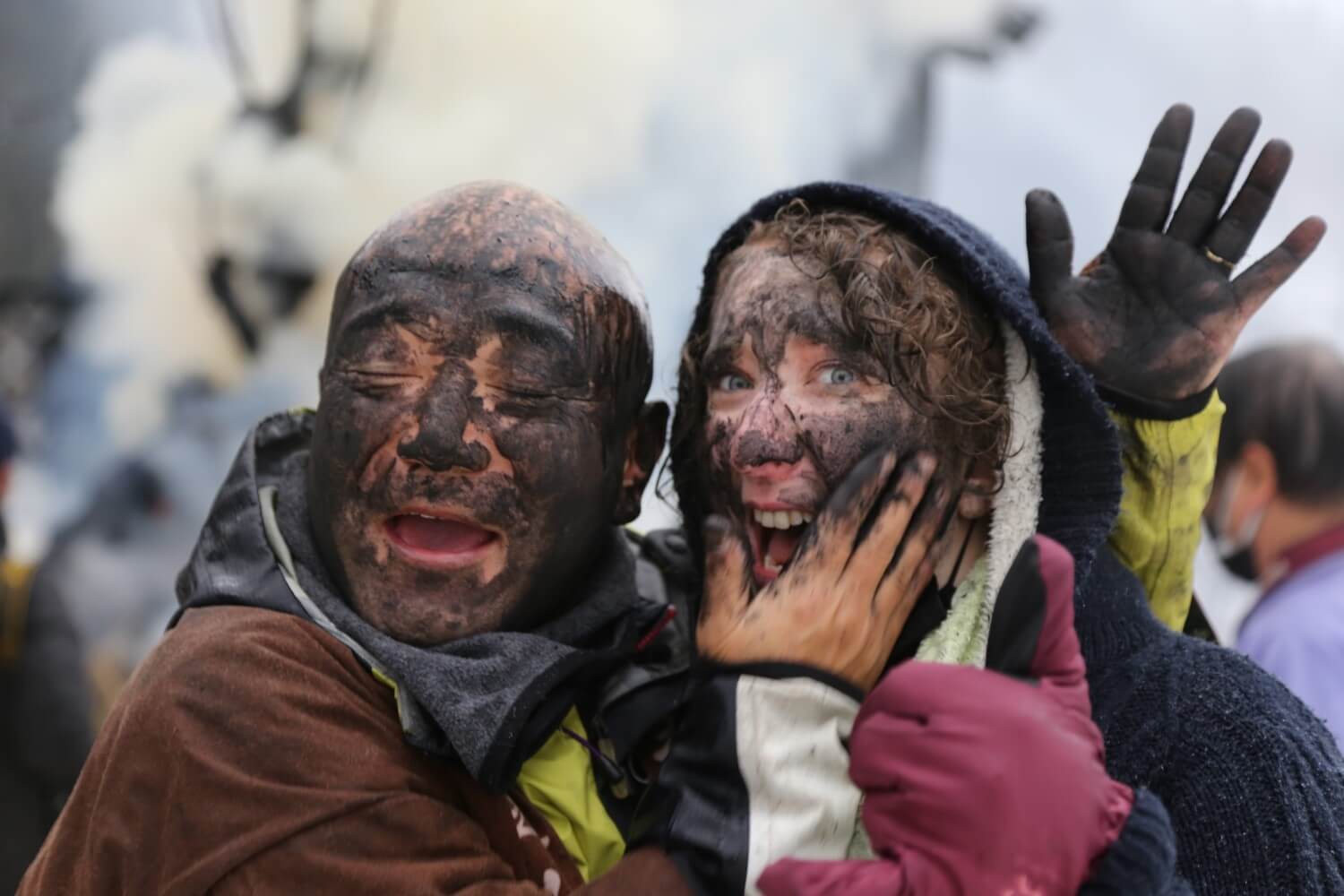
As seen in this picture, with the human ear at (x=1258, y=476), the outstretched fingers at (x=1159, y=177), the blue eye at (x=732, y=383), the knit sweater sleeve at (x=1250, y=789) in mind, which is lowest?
the human ear at (x=1258, y=476)

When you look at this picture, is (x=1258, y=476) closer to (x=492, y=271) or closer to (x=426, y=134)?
(x=492, y=271)

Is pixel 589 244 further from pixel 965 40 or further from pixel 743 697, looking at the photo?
pixel 965 40

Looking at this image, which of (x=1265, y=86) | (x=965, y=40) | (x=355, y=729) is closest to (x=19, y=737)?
(x=355, y=729)

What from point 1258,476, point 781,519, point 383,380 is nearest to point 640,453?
point 781,519

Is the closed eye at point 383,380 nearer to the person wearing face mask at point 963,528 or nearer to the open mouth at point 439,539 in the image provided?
the open mouth at point 439,539

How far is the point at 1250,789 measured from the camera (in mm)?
1537

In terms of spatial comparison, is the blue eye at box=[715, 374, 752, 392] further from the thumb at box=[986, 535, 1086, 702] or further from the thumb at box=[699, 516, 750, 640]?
the thumb at box=[986, 535, 1086, 702]

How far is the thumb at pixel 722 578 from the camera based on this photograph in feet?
5.09

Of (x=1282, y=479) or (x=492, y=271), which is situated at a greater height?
(x=492, y=271)

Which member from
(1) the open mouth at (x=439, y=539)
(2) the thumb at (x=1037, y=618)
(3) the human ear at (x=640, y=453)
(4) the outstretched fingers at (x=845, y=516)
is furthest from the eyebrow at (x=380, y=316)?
(2) the thumb at (x=1037, y=618)

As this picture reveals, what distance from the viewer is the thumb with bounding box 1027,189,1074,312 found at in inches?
72.3

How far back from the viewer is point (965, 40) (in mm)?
4320

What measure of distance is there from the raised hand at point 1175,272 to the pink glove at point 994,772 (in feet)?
1.96

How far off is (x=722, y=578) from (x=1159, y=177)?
0.92m
